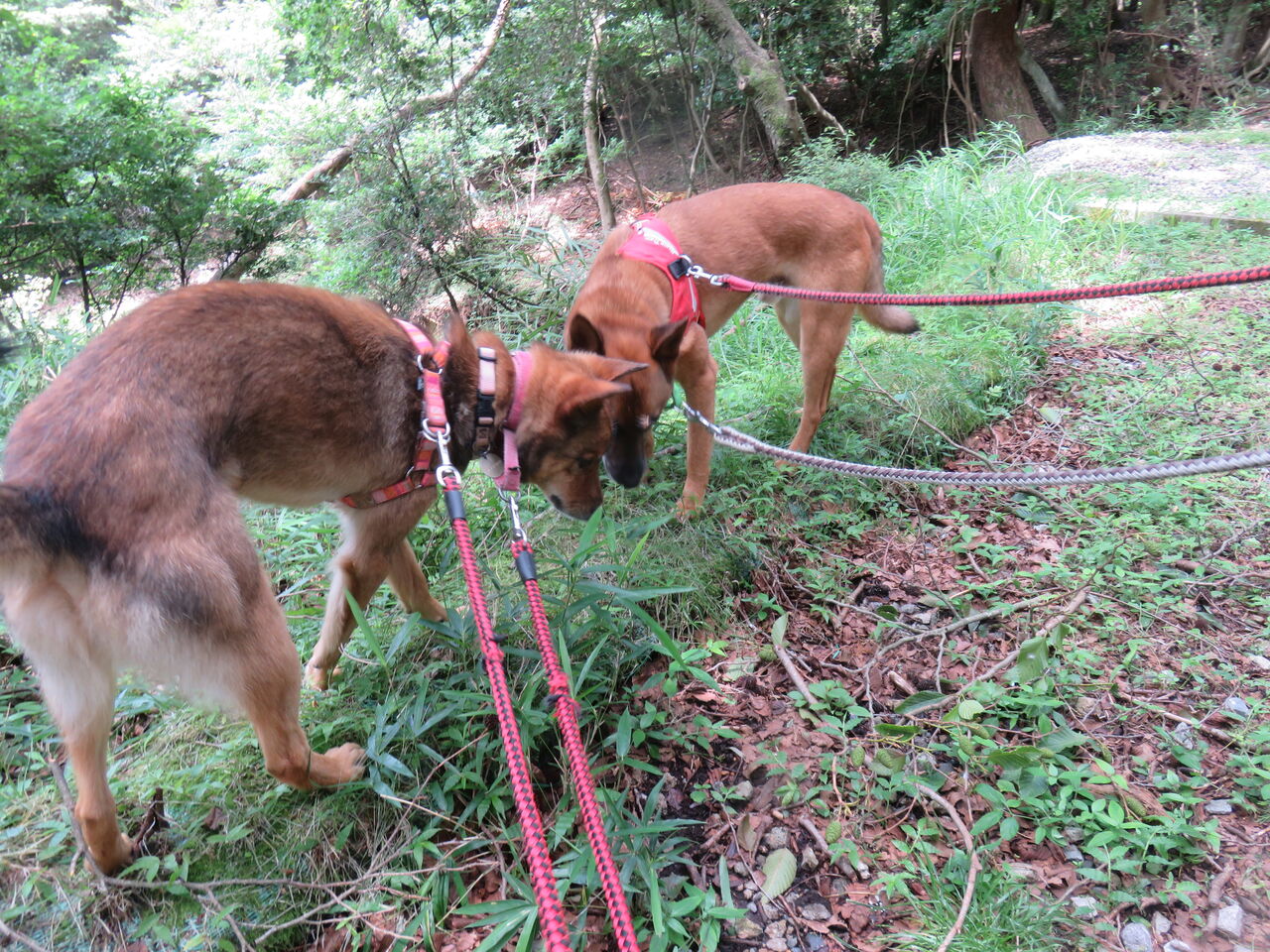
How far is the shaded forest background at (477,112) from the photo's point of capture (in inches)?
228

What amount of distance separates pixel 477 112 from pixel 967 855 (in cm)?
736

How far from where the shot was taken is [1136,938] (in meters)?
1.79

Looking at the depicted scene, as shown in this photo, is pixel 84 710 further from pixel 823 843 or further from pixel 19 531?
pixel 823 843

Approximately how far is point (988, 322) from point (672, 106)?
21.6 ft

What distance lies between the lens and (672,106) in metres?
9.61

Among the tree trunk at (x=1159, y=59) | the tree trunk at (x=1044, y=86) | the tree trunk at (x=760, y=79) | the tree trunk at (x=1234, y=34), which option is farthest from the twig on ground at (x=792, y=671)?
the tree trunk at (x=1234, y=34)

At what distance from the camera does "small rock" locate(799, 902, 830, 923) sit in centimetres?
194

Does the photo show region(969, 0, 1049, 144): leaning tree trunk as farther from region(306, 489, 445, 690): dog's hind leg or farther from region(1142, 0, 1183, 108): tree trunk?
region(306, 489, 445, 690): dog's hind leg

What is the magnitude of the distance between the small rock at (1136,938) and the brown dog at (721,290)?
→ 226 cm

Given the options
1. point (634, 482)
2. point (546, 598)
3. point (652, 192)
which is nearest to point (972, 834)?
point (546, 598)

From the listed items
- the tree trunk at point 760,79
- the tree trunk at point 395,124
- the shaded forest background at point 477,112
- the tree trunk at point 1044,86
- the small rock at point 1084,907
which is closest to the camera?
the small rock at point 1084,907

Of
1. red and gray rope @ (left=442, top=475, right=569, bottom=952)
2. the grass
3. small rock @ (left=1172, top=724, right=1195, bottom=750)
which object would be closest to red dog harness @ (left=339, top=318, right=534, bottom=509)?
the grass

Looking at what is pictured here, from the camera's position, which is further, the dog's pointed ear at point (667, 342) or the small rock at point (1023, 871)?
the dog's pointed ear at point (667, 342)

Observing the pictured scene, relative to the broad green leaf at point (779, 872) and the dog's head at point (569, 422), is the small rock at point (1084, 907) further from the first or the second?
the dog's head at point (569, 422)
